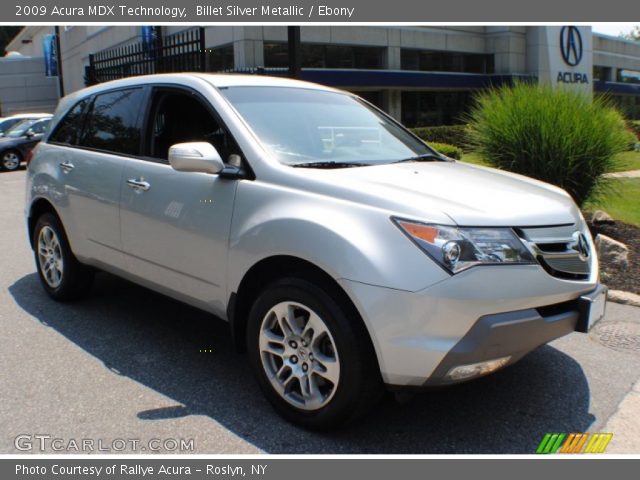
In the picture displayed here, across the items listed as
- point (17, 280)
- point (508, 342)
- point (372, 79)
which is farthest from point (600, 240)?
point (372, 79)

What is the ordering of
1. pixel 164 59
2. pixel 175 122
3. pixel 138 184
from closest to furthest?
pixel 138 184, pixel 175 122, pixel 164 59

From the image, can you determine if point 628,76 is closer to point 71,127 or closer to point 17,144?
point 17,144

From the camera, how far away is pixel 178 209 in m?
3.84

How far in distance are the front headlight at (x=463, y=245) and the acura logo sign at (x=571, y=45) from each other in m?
37.9

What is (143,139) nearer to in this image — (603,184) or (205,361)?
(205,361)

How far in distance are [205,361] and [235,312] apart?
84 centimetres

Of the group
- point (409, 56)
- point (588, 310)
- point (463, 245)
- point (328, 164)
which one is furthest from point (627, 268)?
point (409, 56)

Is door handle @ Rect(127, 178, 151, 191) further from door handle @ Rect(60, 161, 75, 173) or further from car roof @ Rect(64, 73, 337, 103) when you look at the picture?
door handle @ Rect(60, 161, 75, 173)

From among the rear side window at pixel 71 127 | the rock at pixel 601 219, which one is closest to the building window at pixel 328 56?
the rock at pixel 601 219

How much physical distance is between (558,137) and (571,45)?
109ft

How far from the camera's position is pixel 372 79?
29.9 m

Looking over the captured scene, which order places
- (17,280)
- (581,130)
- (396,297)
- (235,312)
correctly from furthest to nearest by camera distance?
(581,130), (17,280), (235,312), (396,297)

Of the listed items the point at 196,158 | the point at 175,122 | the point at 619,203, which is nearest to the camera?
the point at 196,158

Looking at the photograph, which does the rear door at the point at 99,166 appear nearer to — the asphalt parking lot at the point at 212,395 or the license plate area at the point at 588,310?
the asphalt parking lot at the point at 212,395
